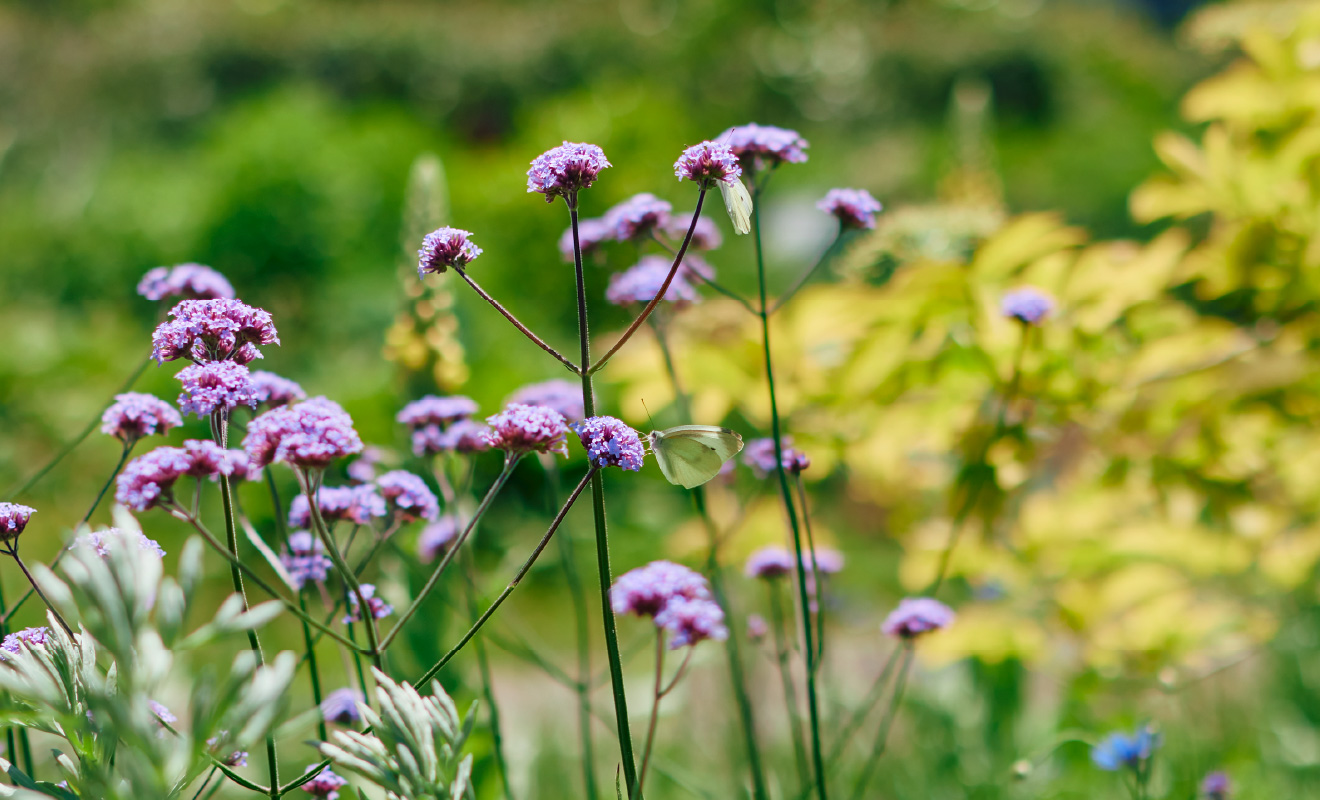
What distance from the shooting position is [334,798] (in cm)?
92

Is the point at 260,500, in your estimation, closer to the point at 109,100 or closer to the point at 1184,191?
the point at 1184,191

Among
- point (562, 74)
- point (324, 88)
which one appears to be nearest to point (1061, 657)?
point (562, 74)

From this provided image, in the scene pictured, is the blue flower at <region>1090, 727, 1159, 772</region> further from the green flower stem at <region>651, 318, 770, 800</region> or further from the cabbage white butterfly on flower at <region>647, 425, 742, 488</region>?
the cabbage white butterfly on flower at <region>647, 425, 742, 488</region>

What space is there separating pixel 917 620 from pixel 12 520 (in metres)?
0.98

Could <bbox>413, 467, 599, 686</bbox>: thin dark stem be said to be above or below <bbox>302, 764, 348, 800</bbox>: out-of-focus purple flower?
above

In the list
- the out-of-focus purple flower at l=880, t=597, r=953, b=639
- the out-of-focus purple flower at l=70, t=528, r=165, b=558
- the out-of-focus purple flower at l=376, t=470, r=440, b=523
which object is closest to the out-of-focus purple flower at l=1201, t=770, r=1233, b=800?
the out-of-focus purple flower at l=880, t=597, r=953, b=639

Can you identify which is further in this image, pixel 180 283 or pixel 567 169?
pixel 180 283

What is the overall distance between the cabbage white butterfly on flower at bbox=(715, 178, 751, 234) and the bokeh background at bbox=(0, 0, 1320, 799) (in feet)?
1.79

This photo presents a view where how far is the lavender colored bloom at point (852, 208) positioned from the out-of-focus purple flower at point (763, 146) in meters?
0.07

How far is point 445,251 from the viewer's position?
2.64ft

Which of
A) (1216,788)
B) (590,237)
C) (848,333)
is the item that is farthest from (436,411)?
(1216,788)

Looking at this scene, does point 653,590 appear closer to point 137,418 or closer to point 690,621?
point 690,621

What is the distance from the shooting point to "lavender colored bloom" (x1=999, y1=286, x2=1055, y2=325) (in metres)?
1.17

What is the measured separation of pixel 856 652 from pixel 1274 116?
249 cm
